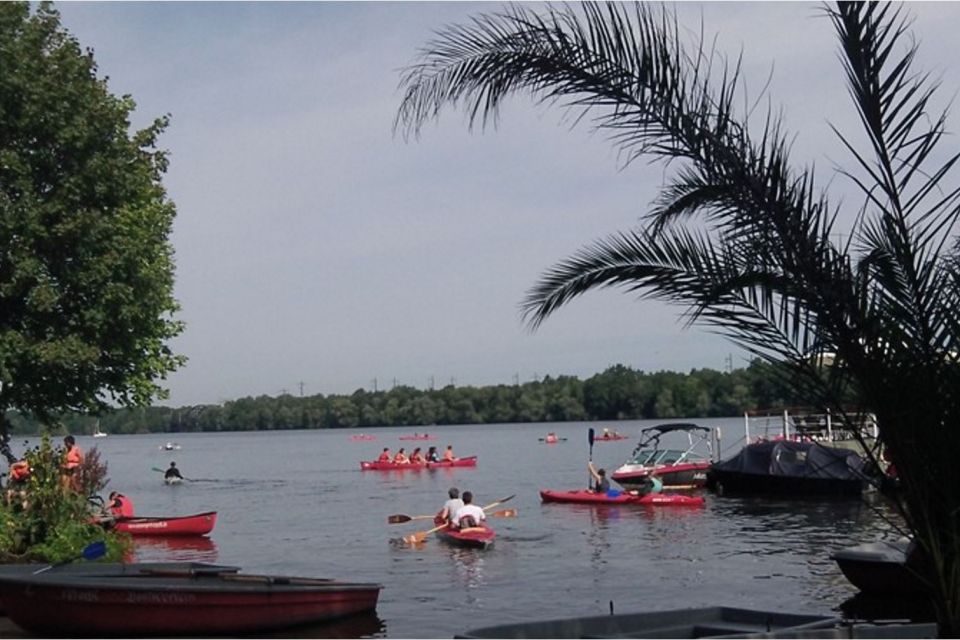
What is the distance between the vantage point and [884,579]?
18.3 m

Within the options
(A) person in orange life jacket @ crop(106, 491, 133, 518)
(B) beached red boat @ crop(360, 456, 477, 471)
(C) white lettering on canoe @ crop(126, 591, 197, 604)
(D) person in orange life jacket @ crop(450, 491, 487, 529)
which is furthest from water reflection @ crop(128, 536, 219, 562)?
(B) beached red boat @ crop(360, 456, 477, 471)

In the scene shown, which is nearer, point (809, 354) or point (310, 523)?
point (809, 354)

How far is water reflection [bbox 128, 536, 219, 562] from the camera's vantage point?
28.1 m

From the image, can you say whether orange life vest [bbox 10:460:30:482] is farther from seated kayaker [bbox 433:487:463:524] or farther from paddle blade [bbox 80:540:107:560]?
seated kayaker [bbox 433:487:463:524]

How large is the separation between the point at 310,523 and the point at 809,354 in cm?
3175

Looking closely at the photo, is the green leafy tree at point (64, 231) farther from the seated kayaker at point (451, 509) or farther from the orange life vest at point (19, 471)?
the seated kayaker at point (451, 509)

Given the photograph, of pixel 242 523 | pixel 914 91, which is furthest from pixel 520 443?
pixel 914 91

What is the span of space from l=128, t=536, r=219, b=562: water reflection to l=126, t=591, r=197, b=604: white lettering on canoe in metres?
13.0

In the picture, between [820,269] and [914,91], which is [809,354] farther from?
[914,91]

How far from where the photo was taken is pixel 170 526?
102 ft

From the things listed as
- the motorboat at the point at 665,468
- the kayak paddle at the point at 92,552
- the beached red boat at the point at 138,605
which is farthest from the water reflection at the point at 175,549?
the motorboat at the point at 665,468

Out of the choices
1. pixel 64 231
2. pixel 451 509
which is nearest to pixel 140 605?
pixel 64 231

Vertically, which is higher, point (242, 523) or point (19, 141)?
point (19, 141)

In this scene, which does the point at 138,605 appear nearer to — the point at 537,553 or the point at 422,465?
the point at 537,553
